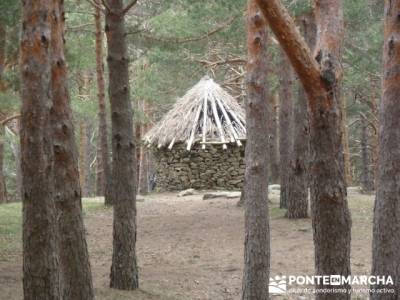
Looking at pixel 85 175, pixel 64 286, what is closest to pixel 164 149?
pixel 85 175

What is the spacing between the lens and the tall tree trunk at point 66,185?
16.7 ft

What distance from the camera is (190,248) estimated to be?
31.7ft

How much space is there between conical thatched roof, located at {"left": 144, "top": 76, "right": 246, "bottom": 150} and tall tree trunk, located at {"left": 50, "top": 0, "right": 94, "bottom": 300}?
12.8 m

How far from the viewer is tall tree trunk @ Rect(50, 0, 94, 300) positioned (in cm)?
508

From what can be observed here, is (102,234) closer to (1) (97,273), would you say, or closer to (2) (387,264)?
(1) (97,273)

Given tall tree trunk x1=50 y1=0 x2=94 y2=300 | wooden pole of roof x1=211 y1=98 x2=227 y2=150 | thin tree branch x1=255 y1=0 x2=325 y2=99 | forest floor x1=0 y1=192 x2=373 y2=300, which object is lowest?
forest floor x1=0 y1=192 x2=373 y2=300

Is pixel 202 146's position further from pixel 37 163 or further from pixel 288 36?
pixel 288 36

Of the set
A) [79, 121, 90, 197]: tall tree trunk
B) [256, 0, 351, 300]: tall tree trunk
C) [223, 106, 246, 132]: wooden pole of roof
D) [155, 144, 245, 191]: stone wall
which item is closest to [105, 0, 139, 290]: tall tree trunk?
[256, 0, 351, 300]: tall tree trunk

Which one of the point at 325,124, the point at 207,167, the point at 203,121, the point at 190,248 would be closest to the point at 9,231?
the point at 190,248

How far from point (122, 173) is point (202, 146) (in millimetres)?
11694

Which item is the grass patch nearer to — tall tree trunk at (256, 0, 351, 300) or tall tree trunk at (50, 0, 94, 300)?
tall tree trunk at (50, 0, 94, 300)

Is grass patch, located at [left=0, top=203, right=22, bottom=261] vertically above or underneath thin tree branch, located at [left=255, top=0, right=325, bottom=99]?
underneath

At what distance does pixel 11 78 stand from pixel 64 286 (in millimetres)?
6038

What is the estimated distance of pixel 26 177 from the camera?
146 inches
